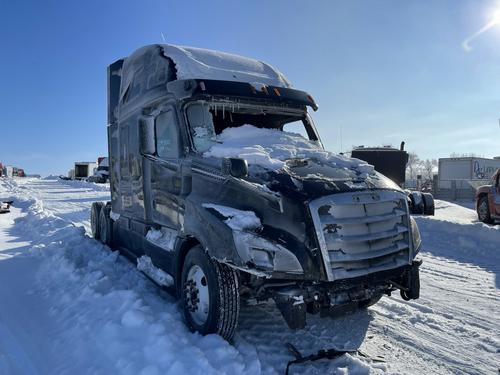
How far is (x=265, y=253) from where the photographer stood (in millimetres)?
3459

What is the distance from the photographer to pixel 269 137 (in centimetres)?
509

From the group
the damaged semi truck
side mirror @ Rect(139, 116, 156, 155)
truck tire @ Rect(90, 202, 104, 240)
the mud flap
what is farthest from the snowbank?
truck tire @ Rect(90, 202, 104, 240)

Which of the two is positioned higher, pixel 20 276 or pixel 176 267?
pixel 176 267

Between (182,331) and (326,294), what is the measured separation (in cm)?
146

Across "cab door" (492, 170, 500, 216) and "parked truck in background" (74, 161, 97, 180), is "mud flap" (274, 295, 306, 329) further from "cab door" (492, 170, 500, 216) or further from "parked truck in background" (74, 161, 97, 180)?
"parked truck in background" (74, 161, 97, 180)

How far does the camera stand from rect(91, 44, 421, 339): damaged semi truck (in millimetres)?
3516

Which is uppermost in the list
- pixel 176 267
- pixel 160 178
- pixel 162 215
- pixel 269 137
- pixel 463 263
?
pixel 269 137

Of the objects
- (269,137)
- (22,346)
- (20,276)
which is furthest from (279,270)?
(20,276)

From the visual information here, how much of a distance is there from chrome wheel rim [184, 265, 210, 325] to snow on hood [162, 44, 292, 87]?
2621mm

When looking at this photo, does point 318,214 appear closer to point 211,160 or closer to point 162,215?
point 211,160

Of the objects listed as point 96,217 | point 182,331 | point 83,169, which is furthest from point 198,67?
point 83,169

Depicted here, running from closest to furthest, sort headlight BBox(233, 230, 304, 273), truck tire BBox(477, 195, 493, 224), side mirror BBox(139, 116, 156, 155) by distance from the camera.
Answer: headlight BBox(233, 230, 304, 273) < side mirror BBox(139, 116, 156, 155) < truck tire BBox(477, 195, 493, 224)

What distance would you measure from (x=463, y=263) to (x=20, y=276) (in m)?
7.97

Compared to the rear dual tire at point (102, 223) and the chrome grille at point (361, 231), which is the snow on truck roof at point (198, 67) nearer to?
the chrome grille at point (361, 231)
